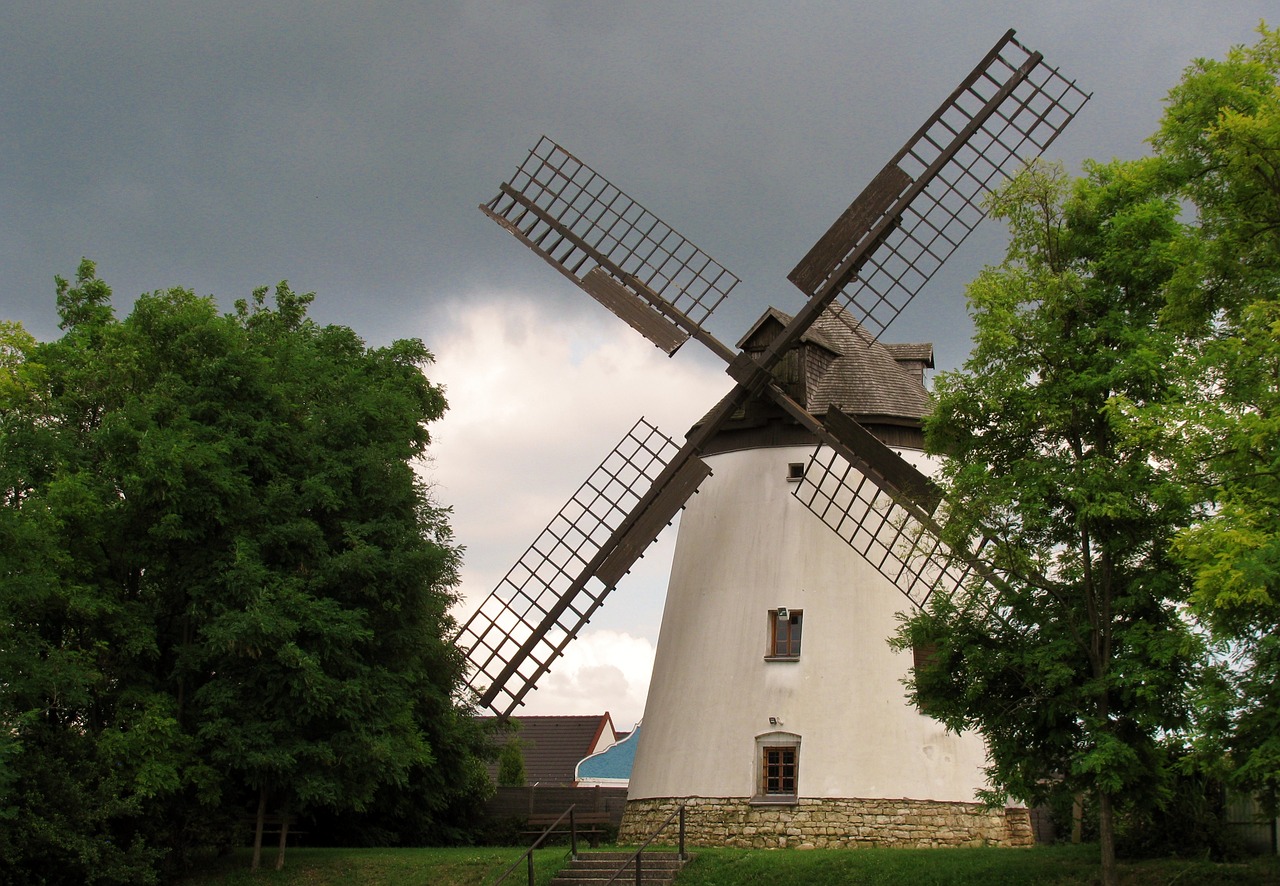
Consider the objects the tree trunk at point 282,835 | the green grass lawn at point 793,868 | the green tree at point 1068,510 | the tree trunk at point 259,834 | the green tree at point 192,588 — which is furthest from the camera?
the tree trunk at point 259,834

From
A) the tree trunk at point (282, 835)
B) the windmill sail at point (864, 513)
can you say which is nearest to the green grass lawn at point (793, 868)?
the tree trunk at point (282, 835)

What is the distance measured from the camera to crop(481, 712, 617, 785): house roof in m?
50.1

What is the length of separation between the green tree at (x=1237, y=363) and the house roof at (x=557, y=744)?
37341mm

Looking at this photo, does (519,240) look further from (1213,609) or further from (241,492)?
(1213,609)

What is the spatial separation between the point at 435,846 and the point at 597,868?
911 cm

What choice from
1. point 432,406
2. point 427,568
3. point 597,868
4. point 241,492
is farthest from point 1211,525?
point 432,406

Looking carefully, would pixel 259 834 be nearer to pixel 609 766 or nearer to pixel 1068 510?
pixel 1068 510

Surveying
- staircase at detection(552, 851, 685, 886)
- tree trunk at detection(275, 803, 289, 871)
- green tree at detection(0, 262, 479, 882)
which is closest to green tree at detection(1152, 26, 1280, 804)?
staircase at detection(552, 851, 685, 886)

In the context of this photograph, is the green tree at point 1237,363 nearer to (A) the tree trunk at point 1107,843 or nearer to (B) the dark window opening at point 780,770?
(A) the tree trunk at point 1107,843

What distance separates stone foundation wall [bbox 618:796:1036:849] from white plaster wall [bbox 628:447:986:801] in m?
0.22

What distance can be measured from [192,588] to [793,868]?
1148 centimetres

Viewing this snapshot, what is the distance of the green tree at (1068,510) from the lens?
1495 centimetres

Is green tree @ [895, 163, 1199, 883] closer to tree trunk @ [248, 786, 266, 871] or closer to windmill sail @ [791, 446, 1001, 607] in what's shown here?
windmill sail @ [791, 446, 1001, 607]

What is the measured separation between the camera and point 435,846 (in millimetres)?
29016
